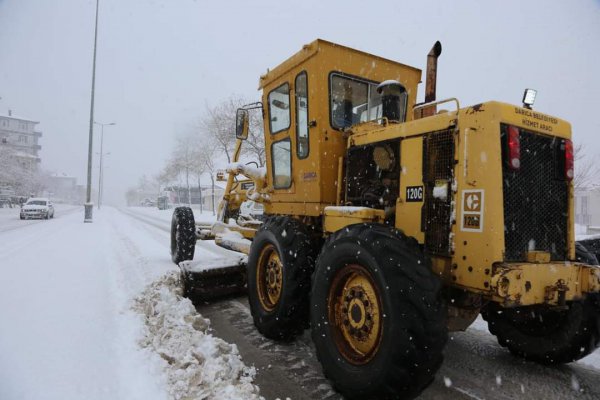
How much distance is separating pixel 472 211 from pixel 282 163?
286 centimetres

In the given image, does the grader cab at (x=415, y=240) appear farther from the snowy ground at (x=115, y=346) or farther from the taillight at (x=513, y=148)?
the snowy ground at (x=115, y=346)

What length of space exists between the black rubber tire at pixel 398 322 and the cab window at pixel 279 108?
2478mm

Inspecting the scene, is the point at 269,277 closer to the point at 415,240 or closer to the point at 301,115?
the point at 301,115

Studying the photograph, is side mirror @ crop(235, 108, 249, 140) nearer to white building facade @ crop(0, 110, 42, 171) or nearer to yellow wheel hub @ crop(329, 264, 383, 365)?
yellow wheel hub @ crop(329, 264, 383, 365)

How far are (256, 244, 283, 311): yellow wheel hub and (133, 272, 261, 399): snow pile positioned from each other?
702 millimetres

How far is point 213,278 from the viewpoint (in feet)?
18.1

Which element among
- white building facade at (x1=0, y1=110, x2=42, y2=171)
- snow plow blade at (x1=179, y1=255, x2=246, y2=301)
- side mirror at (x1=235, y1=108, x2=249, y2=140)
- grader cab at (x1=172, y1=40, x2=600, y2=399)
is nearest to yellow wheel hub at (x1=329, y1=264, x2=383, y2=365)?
grader cab at (x1=172, y1=40, x2=600, y2=399)

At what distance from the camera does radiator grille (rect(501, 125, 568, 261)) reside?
9.58ft

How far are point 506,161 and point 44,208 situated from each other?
29.7 meters

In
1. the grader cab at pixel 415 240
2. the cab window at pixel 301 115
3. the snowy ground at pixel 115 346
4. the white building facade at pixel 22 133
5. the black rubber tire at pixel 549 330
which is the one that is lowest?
the snowy ground at pixel 115 346

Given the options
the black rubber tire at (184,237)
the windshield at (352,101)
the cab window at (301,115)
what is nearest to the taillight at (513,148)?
the windshield at (352,101)

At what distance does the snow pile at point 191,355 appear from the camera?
278 cm

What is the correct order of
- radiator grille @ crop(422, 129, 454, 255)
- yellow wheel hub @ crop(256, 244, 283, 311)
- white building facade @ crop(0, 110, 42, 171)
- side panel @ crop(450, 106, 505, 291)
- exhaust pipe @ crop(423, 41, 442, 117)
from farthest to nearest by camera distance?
white building facade @ crop(0, 110, 42, 171), yellow wheel hub @ crop(256, 244, 283, 311), exhaust pipe @ crop(423, 41, 442, 117), radiator grille @ crop(422, 129, 454, 255), side panel @ crop(450, 106, 505, 291)

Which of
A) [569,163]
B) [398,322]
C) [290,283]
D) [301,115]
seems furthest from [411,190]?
[301,115]
